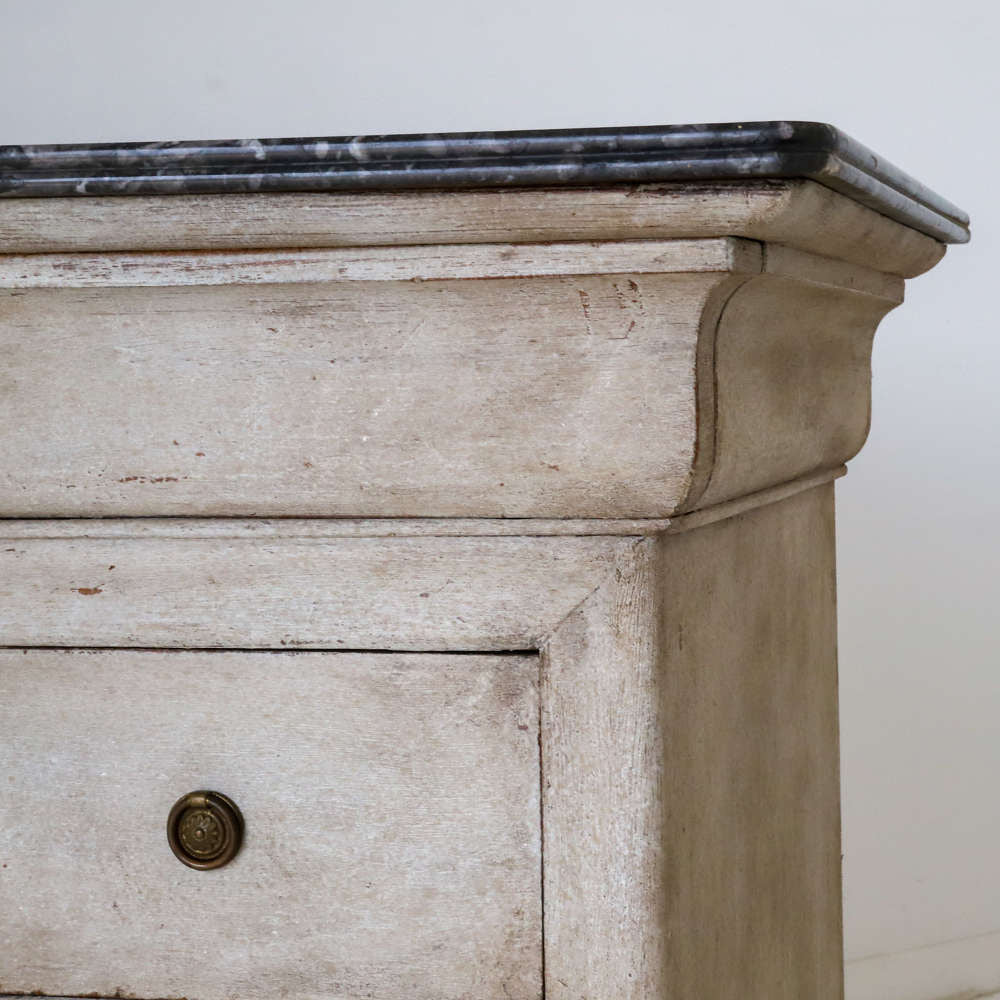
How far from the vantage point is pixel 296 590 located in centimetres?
63

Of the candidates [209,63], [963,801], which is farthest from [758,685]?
[209,63]

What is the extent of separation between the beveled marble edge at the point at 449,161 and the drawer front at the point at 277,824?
215mm

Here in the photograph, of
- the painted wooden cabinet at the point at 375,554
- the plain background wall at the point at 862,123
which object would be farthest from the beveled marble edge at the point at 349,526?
the plain background wall at the point at 862,123

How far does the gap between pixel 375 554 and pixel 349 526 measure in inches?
0.7

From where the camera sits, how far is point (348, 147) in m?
0.55

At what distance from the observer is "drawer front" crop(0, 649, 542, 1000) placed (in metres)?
0.62

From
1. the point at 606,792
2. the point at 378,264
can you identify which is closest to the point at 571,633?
the point at 606,792

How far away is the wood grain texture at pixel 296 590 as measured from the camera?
611 millimetres

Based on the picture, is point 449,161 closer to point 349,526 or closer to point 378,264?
point 378,264

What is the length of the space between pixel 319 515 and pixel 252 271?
0.37 ft

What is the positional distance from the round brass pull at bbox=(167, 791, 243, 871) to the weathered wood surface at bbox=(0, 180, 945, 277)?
0.26 meters

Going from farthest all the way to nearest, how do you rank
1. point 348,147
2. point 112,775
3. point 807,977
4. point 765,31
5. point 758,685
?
point 765,31
point 807,977
point 758,685
point 112,775
point 348,147

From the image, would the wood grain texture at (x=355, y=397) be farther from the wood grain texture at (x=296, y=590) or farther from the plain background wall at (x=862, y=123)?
the plain background wall at (x=862, y=123)

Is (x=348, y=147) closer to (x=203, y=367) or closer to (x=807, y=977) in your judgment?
(x=203, y=367)
